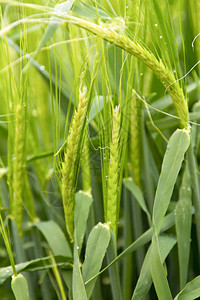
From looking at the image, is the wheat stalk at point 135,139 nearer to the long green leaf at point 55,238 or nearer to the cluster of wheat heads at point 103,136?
the cluster of wheat heads at point 103,136

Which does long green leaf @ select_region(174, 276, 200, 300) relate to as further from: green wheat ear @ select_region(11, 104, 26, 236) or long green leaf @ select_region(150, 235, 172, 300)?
green wheat ear @ select_region(11, 104, 26, 236)

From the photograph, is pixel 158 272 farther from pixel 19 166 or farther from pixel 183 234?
pixel 19 166

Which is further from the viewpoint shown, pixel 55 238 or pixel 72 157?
pixel 55 238

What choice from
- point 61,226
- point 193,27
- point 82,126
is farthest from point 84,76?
point 61,226

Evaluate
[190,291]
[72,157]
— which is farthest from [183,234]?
[72,157]

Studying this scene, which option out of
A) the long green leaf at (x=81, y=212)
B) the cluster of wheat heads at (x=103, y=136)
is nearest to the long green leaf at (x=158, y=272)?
the cluster of wheat heads at (x=103, y=136)

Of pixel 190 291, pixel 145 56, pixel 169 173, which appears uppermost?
pixel 145 56

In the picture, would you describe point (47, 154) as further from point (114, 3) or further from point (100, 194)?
point (114, 3)

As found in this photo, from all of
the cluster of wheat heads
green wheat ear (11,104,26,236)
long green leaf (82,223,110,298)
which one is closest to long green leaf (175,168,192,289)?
the cluster of wheat heads
